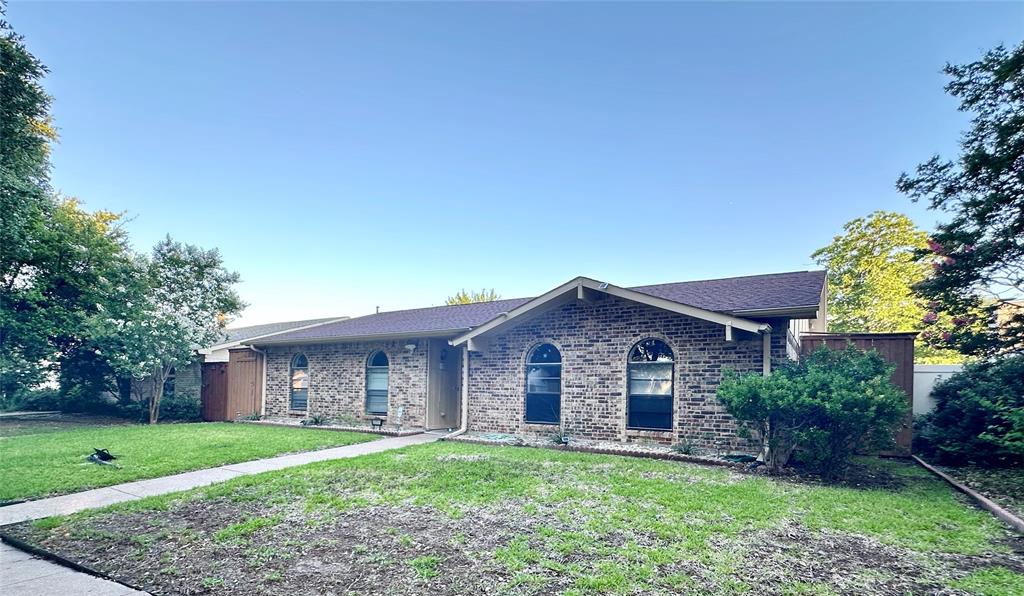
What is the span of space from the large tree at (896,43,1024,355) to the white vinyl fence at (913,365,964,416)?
6.31 feet

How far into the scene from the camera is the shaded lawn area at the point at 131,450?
712 cm

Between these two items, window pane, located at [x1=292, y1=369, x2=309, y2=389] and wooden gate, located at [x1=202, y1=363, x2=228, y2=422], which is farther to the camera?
wooden gate, located at [x1=202, y1=363, x2=228, y2=422]

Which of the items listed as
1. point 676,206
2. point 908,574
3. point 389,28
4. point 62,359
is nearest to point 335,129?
point 389,28

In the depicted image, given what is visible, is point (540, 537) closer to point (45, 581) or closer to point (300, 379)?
point (45, 581)

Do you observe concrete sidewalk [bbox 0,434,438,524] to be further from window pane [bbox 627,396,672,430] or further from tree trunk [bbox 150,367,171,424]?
tree trunk [bbox 150,367,171,424]

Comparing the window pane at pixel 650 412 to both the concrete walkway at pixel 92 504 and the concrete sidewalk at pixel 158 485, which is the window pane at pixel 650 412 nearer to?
the concrete walkway at pixel 92 504

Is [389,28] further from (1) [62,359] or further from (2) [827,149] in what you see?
(1) [62,359]

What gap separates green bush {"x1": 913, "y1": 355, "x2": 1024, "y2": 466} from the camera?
8.53 meters

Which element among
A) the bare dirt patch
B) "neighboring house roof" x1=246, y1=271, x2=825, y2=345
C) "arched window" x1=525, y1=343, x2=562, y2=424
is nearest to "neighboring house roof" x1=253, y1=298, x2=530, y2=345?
"neighboring house roof" x1=246, y1=271, x2=825, y2=345

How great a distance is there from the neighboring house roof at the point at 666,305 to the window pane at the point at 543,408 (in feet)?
7.23

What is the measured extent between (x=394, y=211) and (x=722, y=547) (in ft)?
59.3

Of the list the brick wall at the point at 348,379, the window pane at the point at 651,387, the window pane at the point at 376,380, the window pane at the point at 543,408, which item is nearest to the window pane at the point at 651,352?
the window pane at the point at 651,387

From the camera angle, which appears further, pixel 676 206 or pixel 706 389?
pixel 676 206

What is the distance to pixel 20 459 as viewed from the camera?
8.77 m
